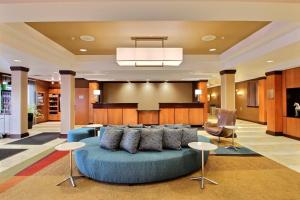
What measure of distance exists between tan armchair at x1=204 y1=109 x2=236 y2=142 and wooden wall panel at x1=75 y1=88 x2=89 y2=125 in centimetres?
753

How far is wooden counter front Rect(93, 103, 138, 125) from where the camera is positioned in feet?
33.1

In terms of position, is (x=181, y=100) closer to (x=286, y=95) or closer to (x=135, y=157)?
(x=286, y=95)

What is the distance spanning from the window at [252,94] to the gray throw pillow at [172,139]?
31.5 feet

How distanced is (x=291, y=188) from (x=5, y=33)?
6259mm

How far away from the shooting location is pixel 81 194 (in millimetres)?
3002

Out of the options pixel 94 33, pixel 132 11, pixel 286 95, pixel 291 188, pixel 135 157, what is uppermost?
pixel 94 33

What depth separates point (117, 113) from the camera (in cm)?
1013

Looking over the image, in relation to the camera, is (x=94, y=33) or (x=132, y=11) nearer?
(x=132, y=11)

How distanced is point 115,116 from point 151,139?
6573 millimetres

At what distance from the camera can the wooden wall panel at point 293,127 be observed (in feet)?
23.2

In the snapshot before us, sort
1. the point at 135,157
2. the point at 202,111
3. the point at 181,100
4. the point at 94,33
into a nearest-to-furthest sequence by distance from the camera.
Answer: the point at 135,157
the point at 94,33
the point at 202,111
the point at 181,100

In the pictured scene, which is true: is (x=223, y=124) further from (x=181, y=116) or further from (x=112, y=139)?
(x=112, y=139)

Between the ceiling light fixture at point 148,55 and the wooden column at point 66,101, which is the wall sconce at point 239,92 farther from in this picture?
the wooden column at point 66,101

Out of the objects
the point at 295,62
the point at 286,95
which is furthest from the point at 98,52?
the point at 286,95
